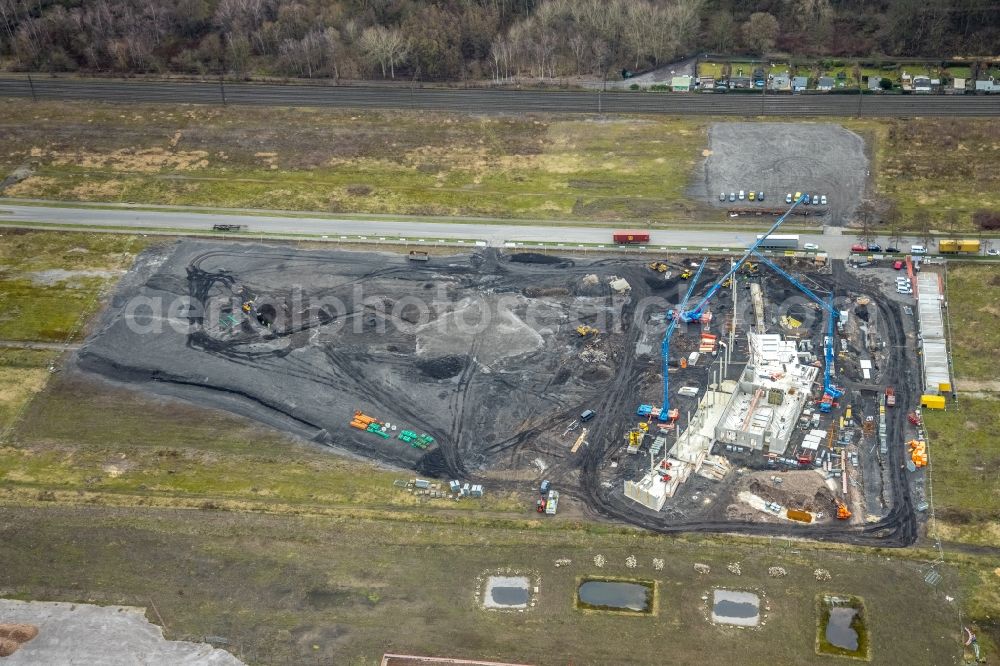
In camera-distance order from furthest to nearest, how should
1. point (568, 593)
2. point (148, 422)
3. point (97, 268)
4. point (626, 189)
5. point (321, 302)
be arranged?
point (626, 189), point (97, 268), point (321, 302), point (148, 422), point (568, 593)

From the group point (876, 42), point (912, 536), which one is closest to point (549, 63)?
point (876, 42)

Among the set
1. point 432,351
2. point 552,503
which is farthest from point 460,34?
point 552,503

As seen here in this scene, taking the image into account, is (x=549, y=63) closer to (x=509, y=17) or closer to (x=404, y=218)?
(x=509, y=17)

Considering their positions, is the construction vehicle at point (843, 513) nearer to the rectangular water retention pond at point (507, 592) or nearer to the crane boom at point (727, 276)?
the rectangular water retention pond at point (507, 592)

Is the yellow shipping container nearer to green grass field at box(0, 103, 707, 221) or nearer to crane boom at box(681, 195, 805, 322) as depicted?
crane boom at box(681, 195, 805, 322)

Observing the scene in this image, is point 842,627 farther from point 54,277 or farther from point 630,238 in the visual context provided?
point 54,277

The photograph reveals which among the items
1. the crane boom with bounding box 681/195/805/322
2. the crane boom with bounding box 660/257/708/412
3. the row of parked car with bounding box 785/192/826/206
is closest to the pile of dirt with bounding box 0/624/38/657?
the crane boom with bounding box 660/257/708/412
